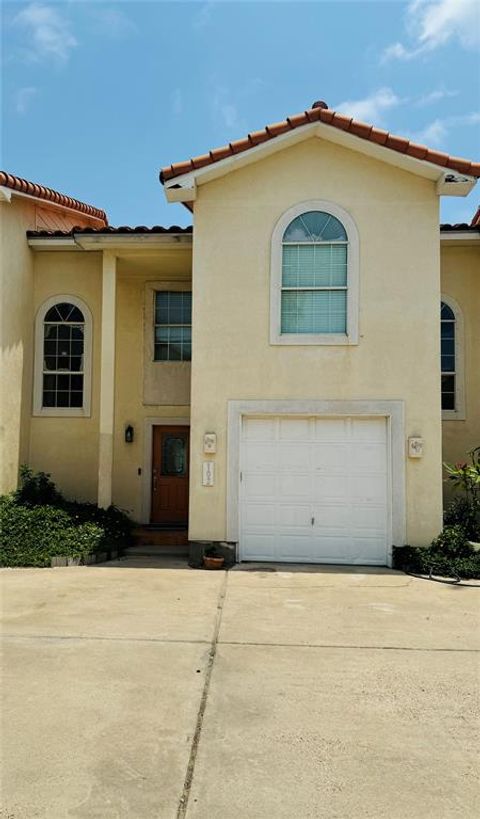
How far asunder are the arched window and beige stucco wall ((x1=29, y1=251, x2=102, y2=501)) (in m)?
6.99

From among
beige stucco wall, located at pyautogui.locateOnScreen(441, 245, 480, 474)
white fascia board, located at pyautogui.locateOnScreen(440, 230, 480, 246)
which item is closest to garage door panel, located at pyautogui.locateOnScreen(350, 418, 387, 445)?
beige stucco wall, located at pyautogui.locateOnScreen(441, 245, 480, 474)

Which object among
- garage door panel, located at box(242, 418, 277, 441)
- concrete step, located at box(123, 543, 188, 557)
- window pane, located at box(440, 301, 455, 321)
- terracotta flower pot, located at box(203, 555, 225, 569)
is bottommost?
concrete step, located at box(123, 543, 188, 557)

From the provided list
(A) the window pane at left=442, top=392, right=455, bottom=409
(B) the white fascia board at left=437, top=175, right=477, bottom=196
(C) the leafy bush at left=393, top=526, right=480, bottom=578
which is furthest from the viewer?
(A) the window pane at left=442, top=392, right=455, bottom=409

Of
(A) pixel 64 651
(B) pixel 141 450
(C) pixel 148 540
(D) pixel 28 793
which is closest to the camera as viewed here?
(D) pixel 28 793

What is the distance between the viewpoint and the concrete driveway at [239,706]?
3.18 meters

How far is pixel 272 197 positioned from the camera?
32.4ft

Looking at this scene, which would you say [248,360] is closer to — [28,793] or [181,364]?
[181,364]

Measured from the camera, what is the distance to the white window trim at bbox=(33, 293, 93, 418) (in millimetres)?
12266

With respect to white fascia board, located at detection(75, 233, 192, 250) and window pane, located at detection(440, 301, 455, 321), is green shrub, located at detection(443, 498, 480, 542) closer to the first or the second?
window pane, located at detection(440, 301, 455, 321)

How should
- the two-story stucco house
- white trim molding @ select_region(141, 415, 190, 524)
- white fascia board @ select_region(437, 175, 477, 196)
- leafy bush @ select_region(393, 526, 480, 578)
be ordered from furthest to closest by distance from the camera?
white trim molding @ select_region(141, 415, 190, 524)
the two-story stucco house
white fascia board @ select_region(437, 175, 477, 196)
leafy bush @ select_region(393, 526, 480, 578)

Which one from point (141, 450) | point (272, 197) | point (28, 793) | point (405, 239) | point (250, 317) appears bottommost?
point (28, 793)

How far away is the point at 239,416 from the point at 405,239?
12.9ft

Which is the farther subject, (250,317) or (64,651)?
(250,317)

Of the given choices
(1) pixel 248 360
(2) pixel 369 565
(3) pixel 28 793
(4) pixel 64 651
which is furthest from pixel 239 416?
(3) pixel 28 793
